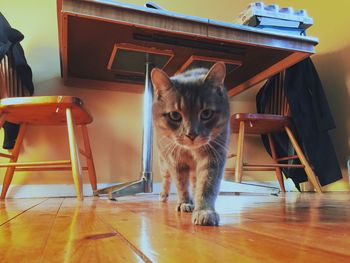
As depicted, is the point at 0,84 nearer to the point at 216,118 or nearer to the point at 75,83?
the point at 75,83

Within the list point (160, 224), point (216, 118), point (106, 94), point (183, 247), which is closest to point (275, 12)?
point (216, 118)

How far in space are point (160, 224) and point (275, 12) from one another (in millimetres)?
1429

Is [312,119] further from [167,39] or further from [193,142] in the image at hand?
[193,142]

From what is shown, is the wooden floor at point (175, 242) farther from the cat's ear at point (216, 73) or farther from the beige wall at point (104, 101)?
the beige wall at point (104, 101)

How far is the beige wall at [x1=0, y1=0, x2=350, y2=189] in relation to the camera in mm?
2179

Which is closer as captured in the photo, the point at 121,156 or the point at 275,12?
the point at 275,12

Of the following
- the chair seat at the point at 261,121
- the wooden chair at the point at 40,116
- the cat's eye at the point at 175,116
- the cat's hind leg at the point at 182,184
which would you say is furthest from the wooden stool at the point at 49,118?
the chair seat at the point at 261,121

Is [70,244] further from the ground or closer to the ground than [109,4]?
closer to the ground

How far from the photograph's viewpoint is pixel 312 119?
85.7 inches

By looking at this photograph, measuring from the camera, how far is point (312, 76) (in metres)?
2.23

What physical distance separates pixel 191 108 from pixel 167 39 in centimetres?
67

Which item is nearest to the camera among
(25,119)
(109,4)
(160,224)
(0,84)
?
(160,224)

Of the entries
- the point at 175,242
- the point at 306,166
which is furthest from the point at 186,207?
the point at 306,166

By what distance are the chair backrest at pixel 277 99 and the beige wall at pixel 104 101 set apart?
0.35 metres
